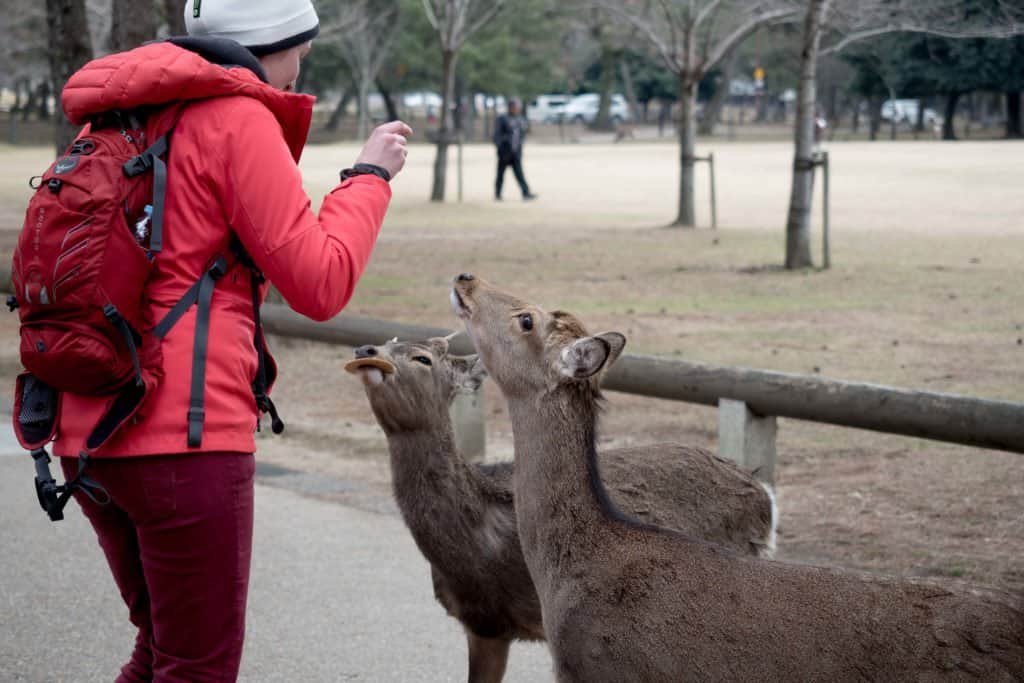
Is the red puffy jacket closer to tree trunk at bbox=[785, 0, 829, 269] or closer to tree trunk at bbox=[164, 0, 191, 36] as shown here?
tree trunk at bbox=[164, 0, 191, 36]

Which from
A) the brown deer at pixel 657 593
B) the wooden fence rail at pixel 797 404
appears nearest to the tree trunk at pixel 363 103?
the wooden fence rail at pixel 797 404

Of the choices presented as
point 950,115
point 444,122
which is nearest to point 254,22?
point 444,122

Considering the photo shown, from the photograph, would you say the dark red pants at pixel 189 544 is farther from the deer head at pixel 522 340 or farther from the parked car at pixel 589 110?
the parked car at pixel 589 110

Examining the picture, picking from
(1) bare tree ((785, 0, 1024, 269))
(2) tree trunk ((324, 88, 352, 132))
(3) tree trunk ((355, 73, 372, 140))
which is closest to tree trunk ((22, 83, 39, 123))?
(2) tree trunk ((324, 88, 352, 132))

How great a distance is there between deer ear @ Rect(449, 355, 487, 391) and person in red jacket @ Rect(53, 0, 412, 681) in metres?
1.80

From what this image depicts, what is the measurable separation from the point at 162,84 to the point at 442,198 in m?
32.8

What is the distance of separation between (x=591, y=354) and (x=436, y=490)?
138cm

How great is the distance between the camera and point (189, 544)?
3.57 meters

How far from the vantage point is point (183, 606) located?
11.9ft

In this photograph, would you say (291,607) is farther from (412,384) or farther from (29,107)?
(29,107)

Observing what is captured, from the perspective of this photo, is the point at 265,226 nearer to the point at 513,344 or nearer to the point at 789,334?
the point at 513,344

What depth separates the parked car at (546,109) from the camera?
104125 millimetres

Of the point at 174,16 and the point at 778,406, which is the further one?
the point at 174,16

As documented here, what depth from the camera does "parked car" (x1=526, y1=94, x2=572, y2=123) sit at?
342 ft
